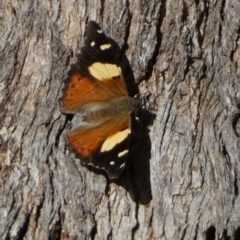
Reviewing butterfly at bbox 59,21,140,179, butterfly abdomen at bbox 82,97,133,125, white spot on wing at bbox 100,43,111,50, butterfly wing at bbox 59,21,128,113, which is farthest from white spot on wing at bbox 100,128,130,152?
white spot on wing at bbox 100,43,111,50

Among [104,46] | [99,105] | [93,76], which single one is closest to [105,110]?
[99,105]

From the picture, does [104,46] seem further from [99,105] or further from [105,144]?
[105,144]

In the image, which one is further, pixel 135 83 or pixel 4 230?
pixel 135 83

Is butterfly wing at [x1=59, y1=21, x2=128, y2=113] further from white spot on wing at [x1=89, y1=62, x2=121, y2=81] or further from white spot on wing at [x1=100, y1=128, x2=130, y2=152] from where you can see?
white spot on wing at [x1=100, y1=128, x2=130, y2=152]

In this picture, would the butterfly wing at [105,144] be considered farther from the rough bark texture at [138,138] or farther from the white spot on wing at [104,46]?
the white spot on wing at [104,46]

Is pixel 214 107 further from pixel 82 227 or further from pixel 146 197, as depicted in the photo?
pixel 82 227

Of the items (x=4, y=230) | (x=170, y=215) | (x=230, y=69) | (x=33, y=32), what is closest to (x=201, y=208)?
(x=170, y=215)
